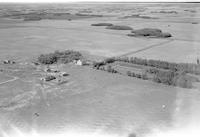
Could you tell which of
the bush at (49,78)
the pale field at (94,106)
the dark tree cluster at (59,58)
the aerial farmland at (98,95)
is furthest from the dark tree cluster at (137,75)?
the dark tree cluster at (59,58)

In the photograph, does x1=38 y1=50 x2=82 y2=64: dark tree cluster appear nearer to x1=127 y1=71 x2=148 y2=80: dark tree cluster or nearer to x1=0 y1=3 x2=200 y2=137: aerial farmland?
x1=0 y1=3 x2=200 y2=137: aerial farmland

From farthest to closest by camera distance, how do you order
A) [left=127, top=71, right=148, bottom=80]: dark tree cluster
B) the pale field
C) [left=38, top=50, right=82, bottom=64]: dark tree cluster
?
[left=38, top=50, right=82, bottom=64]: dark tree cluster, [left=127, top=71, right=148, bottom=80]: dark tree cluster, the pale field

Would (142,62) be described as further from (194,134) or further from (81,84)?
(194,134)

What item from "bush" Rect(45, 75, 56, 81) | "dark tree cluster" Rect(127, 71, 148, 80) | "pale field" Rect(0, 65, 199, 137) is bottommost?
"pale field" Rect(0, 65, 199, 137)

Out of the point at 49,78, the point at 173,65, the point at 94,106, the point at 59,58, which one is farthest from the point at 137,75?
the point at 59,58

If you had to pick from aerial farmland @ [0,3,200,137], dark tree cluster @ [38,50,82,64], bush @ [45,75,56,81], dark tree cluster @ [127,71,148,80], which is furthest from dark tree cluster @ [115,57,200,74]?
bush @ [45,75,56,81]

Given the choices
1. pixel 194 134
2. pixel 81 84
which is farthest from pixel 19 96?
pixel 194 134

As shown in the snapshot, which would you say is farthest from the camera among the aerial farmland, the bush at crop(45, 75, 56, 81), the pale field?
the bush at crop(45, 75, 56, 81)

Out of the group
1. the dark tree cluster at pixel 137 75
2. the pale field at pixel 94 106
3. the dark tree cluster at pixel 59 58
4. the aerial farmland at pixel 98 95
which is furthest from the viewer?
the dark tree cluster at pixel 59 58

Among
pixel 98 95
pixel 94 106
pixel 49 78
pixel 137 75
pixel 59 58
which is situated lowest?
pixel 94 106

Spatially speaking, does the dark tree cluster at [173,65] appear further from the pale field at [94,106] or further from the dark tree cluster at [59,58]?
the dark tree cluster at [59,58]

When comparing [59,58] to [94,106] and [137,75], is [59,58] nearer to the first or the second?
[137,75]
